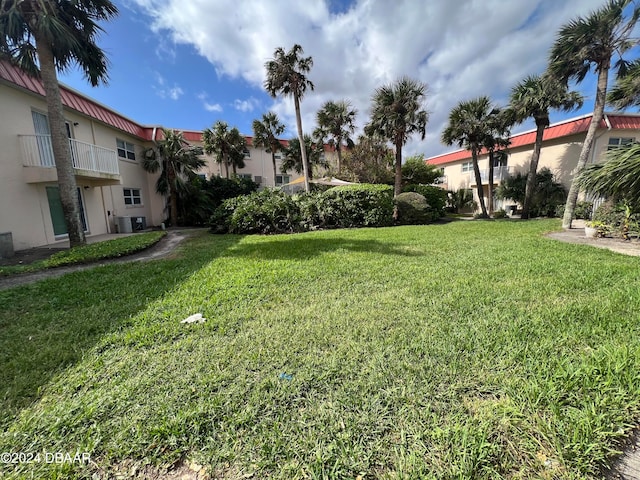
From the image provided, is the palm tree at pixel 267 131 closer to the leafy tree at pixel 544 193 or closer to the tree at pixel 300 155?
the tree at pixel 300 155

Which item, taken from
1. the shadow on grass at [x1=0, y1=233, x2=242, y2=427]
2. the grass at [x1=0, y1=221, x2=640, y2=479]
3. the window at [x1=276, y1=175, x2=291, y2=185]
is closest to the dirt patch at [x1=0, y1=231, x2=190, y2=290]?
the shadow on grass at [x1=0, y1=233, x2=242, y2=427]

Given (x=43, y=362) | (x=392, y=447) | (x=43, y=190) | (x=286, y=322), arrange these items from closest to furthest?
1. (x=392, y=447)
2. (x=43, y=362)
3. (x=286, y=322)
4. (x=43, y=190)

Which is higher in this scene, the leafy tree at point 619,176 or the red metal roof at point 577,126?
the red metal roof at point 577,126

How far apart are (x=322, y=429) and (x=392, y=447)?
47cm

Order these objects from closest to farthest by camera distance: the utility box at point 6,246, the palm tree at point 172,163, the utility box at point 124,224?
the utility box at point 6,246 → the utility box at point 124,224 → the palm tree at point 172,163

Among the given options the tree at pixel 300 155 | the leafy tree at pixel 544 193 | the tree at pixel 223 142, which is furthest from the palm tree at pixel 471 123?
the tree at pixel 223 142

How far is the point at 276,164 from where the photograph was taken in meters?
30.7

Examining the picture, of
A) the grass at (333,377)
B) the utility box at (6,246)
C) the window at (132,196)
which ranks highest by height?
the window at (132,196)

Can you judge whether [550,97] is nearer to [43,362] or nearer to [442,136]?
[442,136]

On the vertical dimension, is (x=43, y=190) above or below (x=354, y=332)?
above

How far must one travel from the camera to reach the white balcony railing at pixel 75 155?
31.2ft

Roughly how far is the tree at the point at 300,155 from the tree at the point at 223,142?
464 centimetres

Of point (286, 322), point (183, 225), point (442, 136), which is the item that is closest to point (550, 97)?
point (442, 136)

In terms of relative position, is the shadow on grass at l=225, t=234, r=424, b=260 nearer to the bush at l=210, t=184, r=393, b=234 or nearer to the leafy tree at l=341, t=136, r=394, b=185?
the bush at l=210, t=184, r=393, b=234
